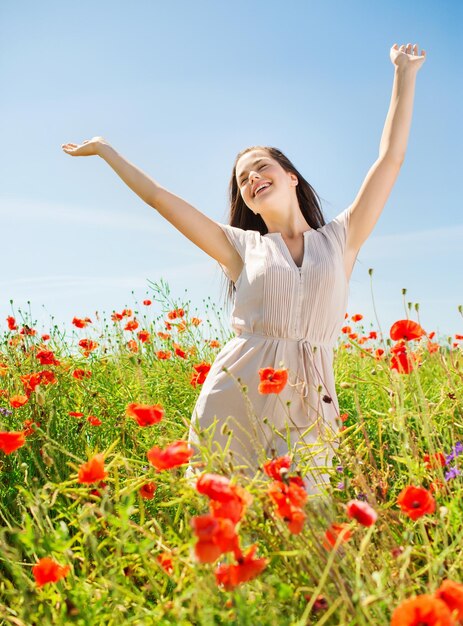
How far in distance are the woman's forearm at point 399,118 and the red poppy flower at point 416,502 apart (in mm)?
1745

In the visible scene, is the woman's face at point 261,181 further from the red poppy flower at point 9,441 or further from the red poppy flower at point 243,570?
the red poppy flower at point 243,570

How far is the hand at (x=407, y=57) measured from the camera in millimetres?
2787

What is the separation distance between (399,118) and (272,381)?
1.47 metres

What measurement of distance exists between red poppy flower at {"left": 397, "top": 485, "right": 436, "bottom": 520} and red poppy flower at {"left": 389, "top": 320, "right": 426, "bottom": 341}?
20.2 inches

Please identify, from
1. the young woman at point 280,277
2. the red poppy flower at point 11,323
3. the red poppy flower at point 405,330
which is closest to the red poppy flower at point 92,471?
the red poppy flower at point 405,330

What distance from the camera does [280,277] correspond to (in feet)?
8.30

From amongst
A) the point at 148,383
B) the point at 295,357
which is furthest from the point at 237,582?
the point at 148,383

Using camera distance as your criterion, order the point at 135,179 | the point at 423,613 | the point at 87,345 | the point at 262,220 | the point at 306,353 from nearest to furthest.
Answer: the point at 423,613 → the point at 306,353 → the point at 135,179 → the point at 262,220 → the point at 87,345

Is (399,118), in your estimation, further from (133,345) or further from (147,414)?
(133,345)

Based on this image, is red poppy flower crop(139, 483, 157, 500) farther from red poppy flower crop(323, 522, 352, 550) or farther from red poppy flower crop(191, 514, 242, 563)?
red poppy flower crop(191, 514, 242, 563)

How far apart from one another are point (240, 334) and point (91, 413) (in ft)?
4.19

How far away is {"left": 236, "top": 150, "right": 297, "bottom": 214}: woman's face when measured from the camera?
284cm

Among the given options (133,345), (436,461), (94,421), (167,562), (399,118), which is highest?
(399,118)

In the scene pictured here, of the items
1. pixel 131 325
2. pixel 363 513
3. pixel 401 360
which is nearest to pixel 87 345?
pixel 131 325
